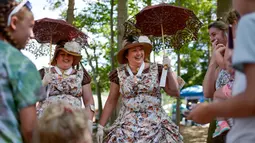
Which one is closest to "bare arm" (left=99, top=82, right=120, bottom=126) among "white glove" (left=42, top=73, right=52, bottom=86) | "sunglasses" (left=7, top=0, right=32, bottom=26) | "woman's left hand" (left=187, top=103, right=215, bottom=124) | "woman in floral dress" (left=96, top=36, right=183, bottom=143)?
"woman in floral dress" (left=96, top=36, right=183, bottom=143)

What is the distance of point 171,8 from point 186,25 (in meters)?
0.36

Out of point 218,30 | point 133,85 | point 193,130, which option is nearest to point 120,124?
point 133,85

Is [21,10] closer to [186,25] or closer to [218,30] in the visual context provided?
[218,30]

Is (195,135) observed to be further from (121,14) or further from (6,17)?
(6,17)

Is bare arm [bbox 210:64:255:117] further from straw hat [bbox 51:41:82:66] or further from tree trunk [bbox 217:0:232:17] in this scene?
tree trunk [bbox 217:0:232:17]

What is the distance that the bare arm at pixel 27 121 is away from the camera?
7.32ft

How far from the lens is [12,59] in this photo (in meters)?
2.21

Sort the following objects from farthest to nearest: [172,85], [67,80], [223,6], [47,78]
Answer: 1. [223,6]
2. [67,80]
3. [47,78]
4. [172,85]

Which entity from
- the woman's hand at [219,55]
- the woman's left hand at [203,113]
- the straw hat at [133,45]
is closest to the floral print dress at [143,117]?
the straw hat at [133,45]

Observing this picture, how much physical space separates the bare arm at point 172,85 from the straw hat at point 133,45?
0.44 meters

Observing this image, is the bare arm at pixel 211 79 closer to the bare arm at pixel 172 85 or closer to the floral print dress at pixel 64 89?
the bare arm at pixel 172 85

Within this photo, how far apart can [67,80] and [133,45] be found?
0.93 metres

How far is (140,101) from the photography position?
4.63m

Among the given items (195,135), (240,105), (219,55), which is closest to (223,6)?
(219,55)
